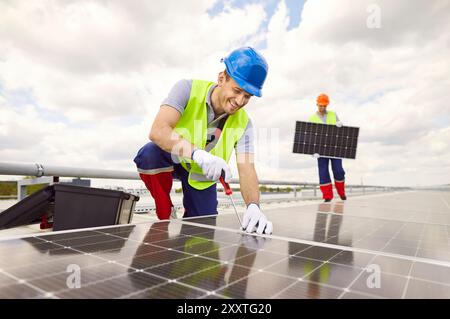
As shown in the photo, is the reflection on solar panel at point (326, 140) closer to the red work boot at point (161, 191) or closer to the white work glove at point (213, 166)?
the red work boot at point (161, 191)

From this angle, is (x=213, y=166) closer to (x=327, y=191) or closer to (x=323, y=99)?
(x=327, y=191)

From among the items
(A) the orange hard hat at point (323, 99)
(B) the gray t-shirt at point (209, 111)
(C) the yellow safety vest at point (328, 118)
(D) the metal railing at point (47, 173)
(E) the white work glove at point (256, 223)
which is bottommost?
(E) the white work glove at point (256, 223)

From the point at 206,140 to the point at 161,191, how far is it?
75 centimetres

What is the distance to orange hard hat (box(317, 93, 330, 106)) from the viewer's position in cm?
777

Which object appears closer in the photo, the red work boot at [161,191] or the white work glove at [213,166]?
the white work glove at [213,166]

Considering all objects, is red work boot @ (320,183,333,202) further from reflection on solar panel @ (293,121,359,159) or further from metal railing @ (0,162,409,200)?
metal railing @ (0,162,409,200)

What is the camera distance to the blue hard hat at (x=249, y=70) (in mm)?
2559

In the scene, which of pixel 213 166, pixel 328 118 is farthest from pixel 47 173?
pixel 328 118

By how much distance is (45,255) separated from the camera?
52.9 inches

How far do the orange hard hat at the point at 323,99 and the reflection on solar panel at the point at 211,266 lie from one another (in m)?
6.22

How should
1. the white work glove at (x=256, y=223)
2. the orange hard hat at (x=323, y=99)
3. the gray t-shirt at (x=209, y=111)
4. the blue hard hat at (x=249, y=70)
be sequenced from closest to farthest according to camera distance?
the white work glove at (x=256, y=223) → the blue hard hat at (x=249, y=70) → the gray t-shirt at (x=209, y=111) → the orange hard hat at (x=323, y=99)

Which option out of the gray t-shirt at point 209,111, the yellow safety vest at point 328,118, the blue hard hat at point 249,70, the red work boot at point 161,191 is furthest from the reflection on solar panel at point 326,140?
the blue hard hat at point 249,70

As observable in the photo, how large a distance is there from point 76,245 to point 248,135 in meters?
2.09

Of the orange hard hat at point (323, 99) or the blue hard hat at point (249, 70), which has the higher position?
the orange hard hat at point (323, 99)
